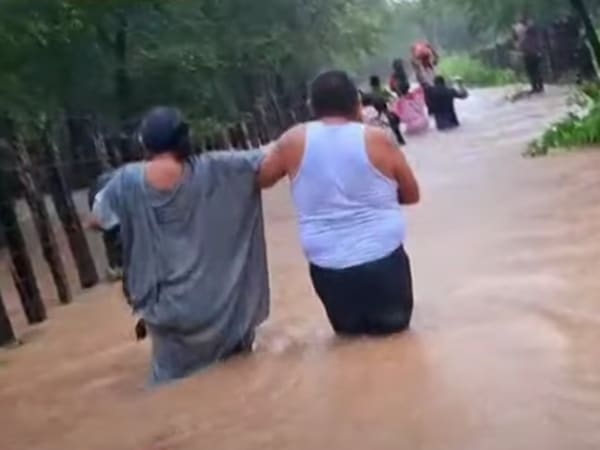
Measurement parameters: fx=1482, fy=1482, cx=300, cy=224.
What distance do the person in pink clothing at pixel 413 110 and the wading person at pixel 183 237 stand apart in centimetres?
1812

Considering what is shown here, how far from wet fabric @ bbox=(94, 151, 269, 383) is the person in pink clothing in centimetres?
1810

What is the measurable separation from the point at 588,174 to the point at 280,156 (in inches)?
307

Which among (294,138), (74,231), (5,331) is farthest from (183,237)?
(74,231)

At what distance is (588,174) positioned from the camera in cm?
1506

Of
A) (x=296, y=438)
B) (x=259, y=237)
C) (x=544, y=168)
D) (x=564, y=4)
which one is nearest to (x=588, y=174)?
(x=544, y=168)

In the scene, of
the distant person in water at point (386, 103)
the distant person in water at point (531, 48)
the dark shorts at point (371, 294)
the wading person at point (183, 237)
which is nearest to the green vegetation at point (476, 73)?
the distant person in water at point (531, 48)

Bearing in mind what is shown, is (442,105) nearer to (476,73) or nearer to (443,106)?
(443,106)

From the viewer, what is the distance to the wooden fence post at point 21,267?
12.6 m

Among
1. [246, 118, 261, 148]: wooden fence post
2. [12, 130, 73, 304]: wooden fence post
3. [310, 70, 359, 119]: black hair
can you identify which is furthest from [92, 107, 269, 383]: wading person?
[246, 118, 261, 148]: wooden fence post

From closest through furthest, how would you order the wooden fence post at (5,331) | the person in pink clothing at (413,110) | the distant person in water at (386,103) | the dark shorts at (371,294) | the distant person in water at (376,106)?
the dark shorts at (371,294) → the wooden fence post at (5,331) → the distant person in water at (376,106) → the distant person in water at (386,103) → the person in pink clothing at (413,110)

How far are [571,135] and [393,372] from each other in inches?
461

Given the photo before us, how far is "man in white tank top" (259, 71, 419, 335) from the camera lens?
7781 mm

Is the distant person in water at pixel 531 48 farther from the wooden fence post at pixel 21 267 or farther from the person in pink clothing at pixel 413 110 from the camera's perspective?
the wooden fence post at pixel 21 267

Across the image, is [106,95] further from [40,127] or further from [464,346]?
[464,346]
